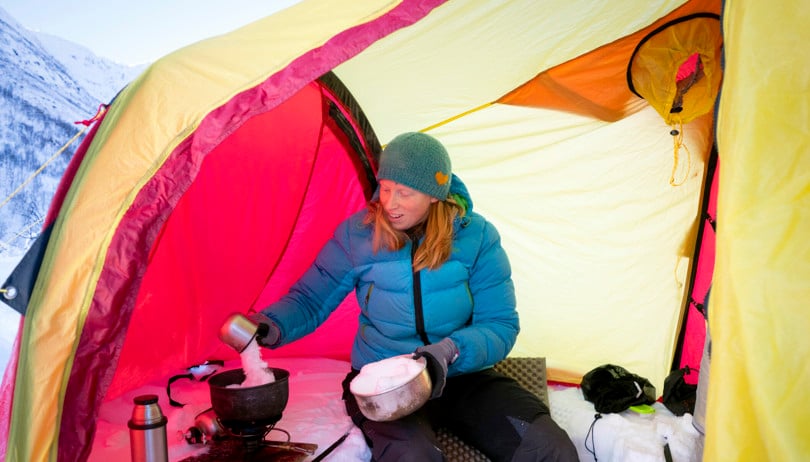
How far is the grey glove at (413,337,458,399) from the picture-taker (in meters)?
1.72

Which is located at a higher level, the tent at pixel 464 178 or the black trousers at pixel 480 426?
the tent at pixel 464 178

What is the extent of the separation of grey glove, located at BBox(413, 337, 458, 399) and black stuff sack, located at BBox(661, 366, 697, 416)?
1.06 metres

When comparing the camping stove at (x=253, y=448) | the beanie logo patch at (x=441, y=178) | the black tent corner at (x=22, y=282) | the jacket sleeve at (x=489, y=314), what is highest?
the beanie logo patch at (x=441, y=178)

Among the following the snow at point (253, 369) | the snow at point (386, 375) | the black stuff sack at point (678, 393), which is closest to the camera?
the snow at point (386, 375)

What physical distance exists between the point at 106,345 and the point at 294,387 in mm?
1118

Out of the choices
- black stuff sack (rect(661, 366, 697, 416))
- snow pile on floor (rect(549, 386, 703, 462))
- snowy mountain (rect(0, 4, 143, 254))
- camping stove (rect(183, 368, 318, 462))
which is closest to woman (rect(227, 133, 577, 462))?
camping stove (rect(183, 368, 318, 462))

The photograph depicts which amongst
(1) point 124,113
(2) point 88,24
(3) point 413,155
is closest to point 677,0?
(3) point 413,155

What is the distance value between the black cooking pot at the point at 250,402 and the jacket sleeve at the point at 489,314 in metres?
0.49

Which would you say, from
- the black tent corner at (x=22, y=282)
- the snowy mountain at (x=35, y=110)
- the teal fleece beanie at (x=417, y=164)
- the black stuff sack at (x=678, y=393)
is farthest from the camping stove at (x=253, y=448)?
the snowy mountain at (x=35, y=110)

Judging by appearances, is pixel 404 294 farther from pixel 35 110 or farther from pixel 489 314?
pixel 35 110

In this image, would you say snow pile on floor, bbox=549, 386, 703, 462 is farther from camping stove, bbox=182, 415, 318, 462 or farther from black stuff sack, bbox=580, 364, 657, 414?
camping stove, bbox=182, 415, 318, 462

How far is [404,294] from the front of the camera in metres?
2.08

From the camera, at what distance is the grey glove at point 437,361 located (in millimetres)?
1725

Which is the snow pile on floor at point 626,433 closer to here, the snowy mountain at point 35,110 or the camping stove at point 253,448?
the camping stove at point 253,448
